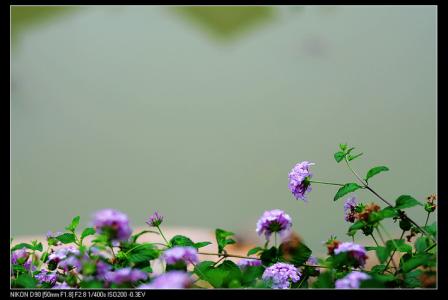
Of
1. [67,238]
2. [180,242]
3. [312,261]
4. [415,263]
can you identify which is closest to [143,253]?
[180,242]

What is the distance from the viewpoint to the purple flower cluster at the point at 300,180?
3.95 feet

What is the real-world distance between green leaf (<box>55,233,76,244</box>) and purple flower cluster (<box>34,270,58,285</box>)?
75 mm

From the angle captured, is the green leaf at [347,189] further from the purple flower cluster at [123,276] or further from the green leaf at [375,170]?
the purple flower cluster at [123,276]

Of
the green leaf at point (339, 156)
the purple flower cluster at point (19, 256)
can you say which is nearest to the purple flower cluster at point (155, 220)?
the purple flower cluster at point (19, 256)

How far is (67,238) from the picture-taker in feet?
3.77

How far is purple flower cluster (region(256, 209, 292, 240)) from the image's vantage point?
0.88 meters

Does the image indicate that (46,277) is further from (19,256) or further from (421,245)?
(421,245)

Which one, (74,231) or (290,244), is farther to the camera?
(74,231)

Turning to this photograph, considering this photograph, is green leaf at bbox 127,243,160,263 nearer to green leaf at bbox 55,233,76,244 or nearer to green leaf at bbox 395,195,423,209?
green leaf at bbox 55,233,76,244
